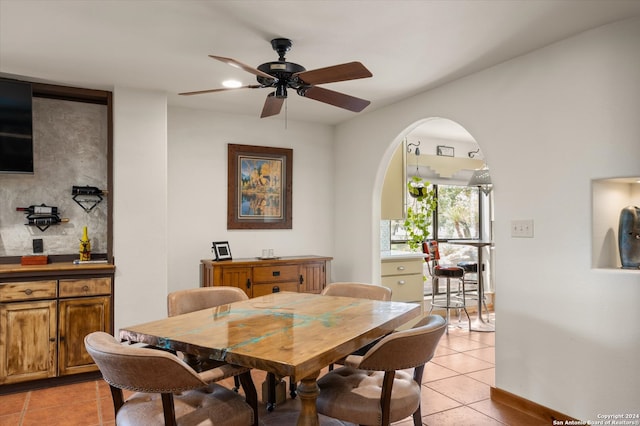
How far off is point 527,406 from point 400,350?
174cm

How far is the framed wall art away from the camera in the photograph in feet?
15.4

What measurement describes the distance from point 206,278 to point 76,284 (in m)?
1.21

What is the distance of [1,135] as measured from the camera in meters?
3.37

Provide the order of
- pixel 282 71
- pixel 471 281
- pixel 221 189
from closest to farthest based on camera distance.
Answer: pixel 282 71
pixel 221 189
pixel 471 281

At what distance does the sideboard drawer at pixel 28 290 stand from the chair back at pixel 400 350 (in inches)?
110

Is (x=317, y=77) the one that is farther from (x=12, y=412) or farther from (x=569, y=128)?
(x=12, y=412)

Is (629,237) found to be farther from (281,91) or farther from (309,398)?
(281,91)

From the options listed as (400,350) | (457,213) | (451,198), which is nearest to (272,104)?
(400,350)

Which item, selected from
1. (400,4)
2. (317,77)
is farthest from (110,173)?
(400,4)

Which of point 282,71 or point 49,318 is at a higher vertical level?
point 282,71

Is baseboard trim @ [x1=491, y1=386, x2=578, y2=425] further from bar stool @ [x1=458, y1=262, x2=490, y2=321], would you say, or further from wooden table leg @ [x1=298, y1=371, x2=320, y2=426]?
bar stool @ [x1=458, y1=262, x2=490, y2=321]

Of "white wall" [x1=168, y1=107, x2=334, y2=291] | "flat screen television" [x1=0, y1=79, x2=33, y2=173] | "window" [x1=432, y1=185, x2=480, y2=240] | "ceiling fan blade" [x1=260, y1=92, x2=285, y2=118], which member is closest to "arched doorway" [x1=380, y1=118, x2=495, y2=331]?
"window" [x1=432, y1=185, x2=480, y2=240]

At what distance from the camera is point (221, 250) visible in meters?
→ 4.32

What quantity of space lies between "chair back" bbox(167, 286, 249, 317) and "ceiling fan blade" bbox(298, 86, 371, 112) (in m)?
1.46
